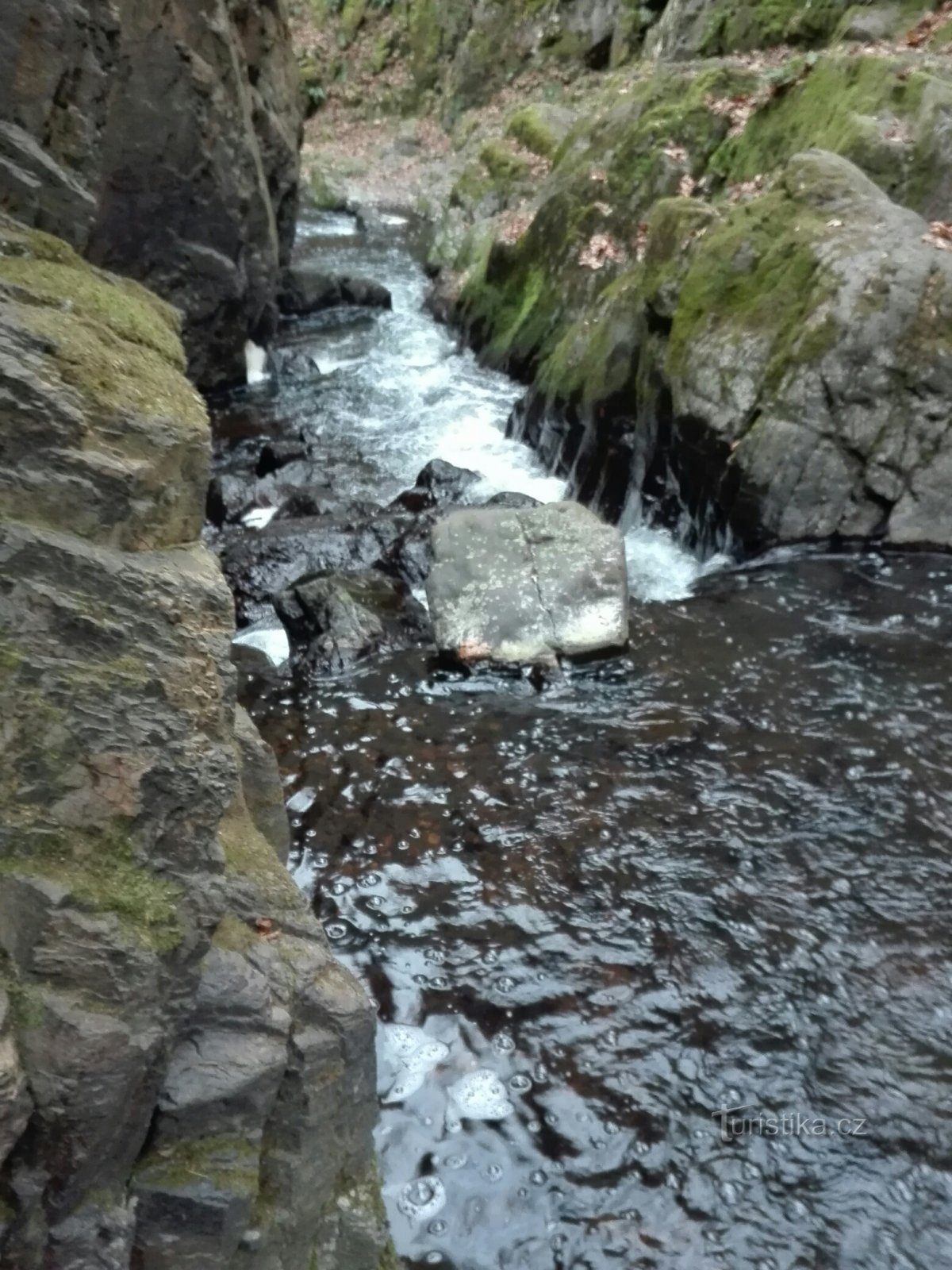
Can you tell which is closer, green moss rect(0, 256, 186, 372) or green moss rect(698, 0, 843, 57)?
green moss rect(0, 256, 186, 372)

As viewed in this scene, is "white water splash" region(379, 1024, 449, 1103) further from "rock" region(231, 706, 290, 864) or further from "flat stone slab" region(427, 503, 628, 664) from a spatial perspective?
"flat stone slab" region(427, 503, 628, 664)

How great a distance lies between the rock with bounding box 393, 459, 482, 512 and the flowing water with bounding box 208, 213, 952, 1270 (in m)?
3.19

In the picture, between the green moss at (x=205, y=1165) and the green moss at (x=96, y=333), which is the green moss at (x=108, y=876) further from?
the green moss at (x=96, y=333)

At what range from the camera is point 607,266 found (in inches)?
Answer: 528

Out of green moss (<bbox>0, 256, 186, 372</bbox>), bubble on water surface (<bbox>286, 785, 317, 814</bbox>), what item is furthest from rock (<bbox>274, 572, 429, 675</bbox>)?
green moss (<bbox>0, 256, 186, 372</bbox>)

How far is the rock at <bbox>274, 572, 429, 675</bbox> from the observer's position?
7766 millimetres

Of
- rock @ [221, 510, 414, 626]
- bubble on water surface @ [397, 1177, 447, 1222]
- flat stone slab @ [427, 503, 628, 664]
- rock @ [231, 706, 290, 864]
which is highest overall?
rock @ [231, 706, 290, 864]

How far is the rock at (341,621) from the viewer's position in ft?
25.5

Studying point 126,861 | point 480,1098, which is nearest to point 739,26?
point 480,1098

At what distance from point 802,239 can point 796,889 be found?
660 centimetres

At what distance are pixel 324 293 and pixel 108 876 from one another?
58.0 ft

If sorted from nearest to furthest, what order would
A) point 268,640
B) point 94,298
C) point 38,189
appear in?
point 94,298 < point 38,189 < point 268,640

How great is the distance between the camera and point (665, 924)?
5.04 meters

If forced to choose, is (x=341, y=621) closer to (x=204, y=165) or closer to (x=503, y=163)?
(x=204, y=165)
